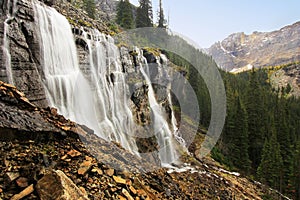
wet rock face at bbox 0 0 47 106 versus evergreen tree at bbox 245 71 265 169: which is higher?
wet rock face at bbox 0 0 47 106

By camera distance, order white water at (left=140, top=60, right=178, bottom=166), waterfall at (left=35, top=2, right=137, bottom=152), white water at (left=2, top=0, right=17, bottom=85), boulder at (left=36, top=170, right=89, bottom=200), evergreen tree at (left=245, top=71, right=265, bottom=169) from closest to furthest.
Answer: boulder at (left=36, top=170, right=89, bottom=200)
white water at (left=2, top=0, right=17, bottom=85)
waterfall at (left=35, top=2, right=137, bottom=152)
white water at (left=140, top=60, right=178, bottom=166)
evergreen tree at (left=245, top=71, right=265, bottom=169)

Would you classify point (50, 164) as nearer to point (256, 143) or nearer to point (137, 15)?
point (256, 143)

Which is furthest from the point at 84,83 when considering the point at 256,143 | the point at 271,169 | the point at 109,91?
the point at 256,143

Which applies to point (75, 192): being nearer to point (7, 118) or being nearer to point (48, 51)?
point (7, 118)

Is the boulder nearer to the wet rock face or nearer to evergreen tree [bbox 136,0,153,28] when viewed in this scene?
the wet rock face

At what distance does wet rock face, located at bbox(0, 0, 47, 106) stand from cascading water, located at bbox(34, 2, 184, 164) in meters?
0.60

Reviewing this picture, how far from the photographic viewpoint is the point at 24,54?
12.4 m

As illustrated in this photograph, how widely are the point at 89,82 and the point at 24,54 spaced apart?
19.9 ft

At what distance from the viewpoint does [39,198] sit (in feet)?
15.0

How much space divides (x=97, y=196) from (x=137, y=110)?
60.2ft

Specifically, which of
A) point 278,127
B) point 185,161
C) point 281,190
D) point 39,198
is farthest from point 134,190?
point 278,127

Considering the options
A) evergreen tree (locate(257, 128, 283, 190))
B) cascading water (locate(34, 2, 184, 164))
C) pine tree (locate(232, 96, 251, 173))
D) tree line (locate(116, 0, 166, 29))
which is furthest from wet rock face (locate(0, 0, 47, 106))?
tree line (locate(116, 0, 166, 29))

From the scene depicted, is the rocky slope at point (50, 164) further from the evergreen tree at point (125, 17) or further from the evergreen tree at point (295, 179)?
the evergreen tree at point (125, 17)

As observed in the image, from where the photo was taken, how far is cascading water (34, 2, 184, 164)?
1397 centimetres
